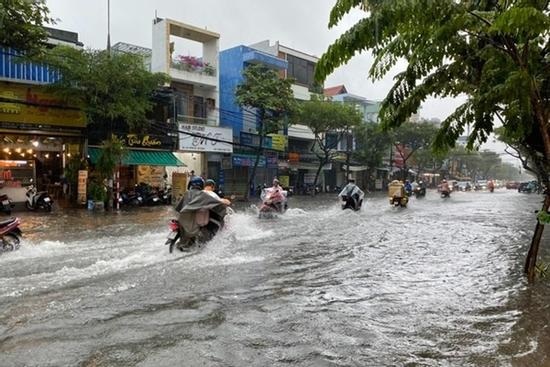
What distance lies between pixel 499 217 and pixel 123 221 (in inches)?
607

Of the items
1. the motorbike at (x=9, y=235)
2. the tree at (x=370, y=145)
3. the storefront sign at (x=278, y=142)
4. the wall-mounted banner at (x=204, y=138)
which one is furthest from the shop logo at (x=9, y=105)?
the tree at (x=370, y=145)

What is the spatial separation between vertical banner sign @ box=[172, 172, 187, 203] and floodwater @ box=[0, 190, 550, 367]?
14.7 meters

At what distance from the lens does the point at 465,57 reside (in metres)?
6.66

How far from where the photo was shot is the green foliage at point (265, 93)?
1163 inches

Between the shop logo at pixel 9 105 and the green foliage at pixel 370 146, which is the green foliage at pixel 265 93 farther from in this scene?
the green foliage at pixel 370 146

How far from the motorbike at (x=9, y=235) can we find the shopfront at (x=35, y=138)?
11.8 meters

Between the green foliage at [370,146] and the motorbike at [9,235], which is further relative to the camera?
the green foliage at [370,146]

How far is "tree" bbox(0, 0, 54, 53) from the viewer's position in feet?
47.1

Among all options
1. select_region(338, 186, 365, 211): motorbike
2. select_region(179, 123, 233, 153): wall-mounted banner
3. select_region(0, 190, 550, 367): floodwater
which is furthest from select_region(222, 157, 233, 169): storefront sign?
select_region(0, 190, 550, 367): floodwater

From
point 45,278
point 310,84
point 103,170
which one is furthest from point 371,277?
point 310,84

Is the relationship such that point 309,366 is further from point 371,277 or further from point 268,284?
point 371,277

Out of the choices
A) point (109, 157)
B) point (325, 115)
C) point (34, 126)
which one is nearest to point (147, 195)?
point (109, 157)

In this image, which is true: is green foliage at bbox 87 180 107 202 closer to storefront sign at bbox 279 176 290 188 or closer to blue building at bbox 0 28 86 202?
blue building at bbox 0 28 86 202

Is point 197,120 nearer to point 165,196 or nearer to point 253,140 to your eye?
point 253,140
